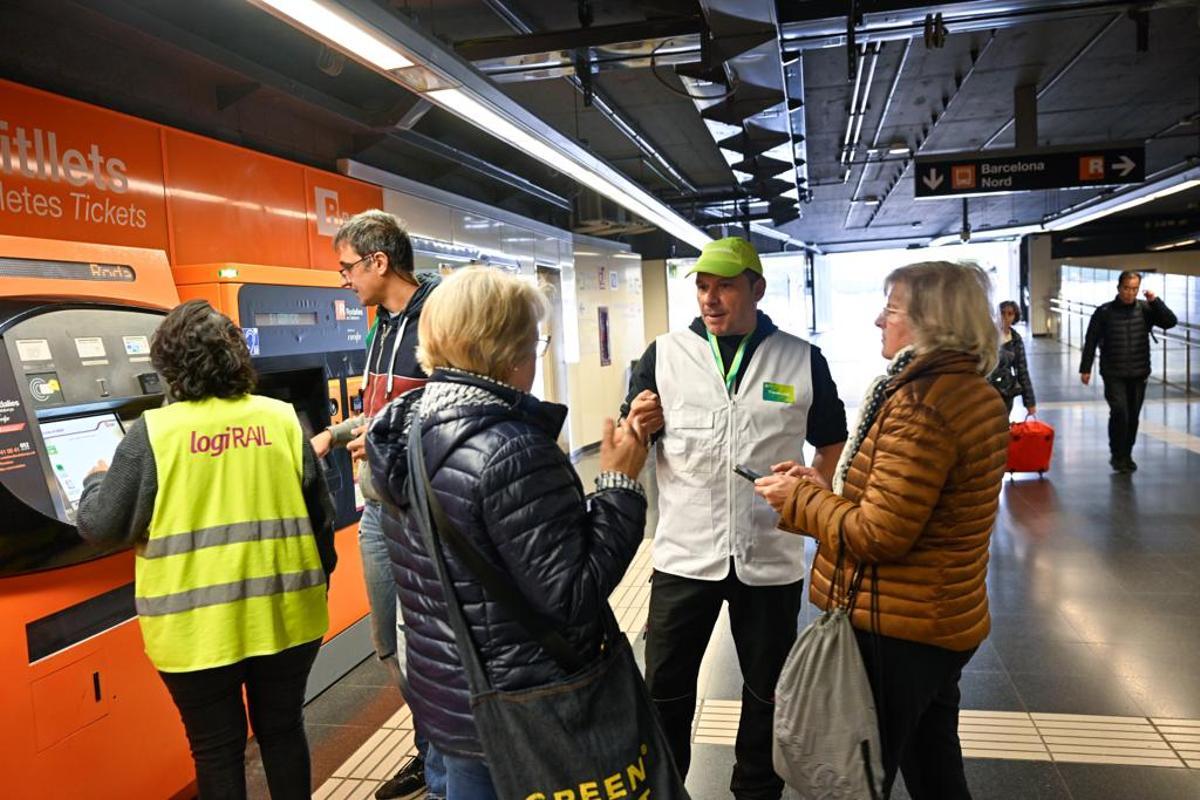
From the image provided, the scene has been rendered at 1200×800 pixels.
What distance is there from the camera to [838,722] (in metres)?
1.69

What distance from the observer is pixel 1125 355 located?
6695 mm

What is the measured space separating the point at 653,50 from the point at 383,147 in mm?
2201

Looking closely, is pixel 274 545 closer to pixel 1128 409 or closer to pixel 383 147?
pixel 383 147

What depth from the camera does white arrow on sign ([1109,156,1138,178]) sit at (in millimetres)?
6762

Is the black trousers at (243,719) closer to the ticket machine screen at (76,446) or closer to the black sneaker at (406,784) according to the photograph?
the black sneaker at (406,784)

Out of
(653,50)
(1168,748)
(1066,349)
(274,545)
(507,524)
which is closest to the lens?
(507,524)

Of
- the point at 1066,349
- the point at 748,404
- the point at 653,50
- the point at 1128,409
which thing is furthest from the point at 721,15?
the point at 1066,349

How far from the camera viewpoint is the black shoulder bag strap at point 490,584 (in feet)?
4.16

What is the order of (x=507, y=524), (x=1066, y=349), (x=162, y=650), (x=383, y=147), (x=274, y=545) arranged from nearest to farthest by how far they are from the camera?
(x=507, y=524)
(x=162, y=650)
(x=274, y=545)
(x=383, y=147)
(x=1066, y=349)

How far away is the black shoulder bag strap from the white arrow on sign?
734 cm

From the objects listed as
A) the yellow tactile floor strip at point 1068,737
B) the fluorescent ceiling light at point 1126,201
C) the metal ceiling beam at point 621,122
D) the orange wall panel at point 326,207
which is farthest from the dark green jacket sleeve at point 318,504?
the fluorescent ceiling light at point 1126,201

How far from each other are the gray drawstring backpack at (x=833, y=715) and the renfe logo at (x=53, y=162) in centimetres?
257

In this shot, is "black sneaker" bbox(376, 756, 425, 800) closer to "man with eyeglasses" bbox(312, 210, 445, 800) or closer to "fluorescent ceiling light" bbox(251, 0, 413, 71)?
"man with eyeglasses" bbox(312, 210, 445, 800)

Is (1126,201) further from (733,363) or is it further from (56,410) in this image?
(56,410)
